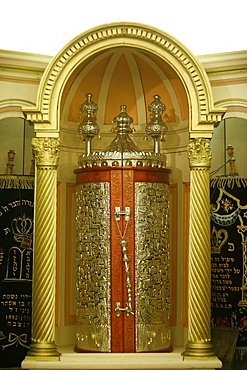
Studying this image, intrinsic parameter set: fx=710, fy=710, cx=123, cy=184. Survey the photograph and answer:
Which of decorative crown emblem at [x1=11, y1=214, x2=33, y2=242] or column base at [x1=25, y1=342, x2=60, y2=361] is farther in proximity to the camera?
decorative crown emblem at [x1=11, y1=214, x2=33, y2=242]

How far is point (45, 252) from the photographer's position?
17.8 ft

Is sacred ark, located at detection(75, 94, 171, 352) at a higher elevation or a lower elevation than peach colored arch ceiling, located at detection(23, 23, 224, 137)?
lower

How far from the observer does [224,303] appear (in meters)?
6.70

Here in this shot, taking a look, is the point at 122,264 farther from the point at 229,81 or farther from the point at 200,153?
the point at 229,81

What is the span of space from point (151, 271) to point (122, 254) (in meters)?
0.28

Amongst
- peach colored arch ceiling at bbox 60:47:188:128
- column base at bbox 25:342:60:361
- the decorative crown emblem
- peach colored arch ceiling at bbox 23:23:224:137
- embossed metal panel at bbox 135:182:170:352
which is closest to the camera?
column base at bbox 25:342:60:361

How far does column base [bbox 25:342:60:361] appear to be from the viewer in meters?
5.31

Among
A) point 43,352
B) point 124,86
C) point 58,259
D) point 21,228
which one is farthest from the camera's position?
point 21,228

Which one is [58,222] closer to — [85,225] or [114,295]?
[85,225]

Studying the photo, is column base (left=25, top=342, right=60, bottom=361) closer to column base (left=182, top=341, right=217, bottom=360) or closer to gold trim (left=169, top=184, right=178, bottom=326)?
column base (left=182, top=341, right=217, bottom=360)

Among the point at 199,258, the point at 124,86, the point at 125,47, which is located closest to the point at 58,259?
the point at 199,258

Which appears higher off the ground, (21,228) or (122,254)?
(21,228)

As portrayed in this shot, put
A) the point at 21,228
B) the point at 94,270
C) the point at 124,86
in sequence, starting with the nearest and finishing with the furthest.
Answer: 1. the point at 94,270
2. the point at 124,86
3. the point at 21,228

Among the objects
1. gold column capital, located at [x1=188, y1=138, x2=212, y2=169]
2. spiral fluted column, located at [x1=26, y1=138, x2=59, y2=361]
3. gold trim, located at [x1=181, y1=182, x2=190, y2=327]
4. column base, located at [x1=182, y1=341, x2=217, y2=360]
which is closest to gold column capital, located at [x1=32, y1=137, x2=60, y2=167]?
spiral fluted column, located at [x1=26, y1=138, x2=59, y2=361]
